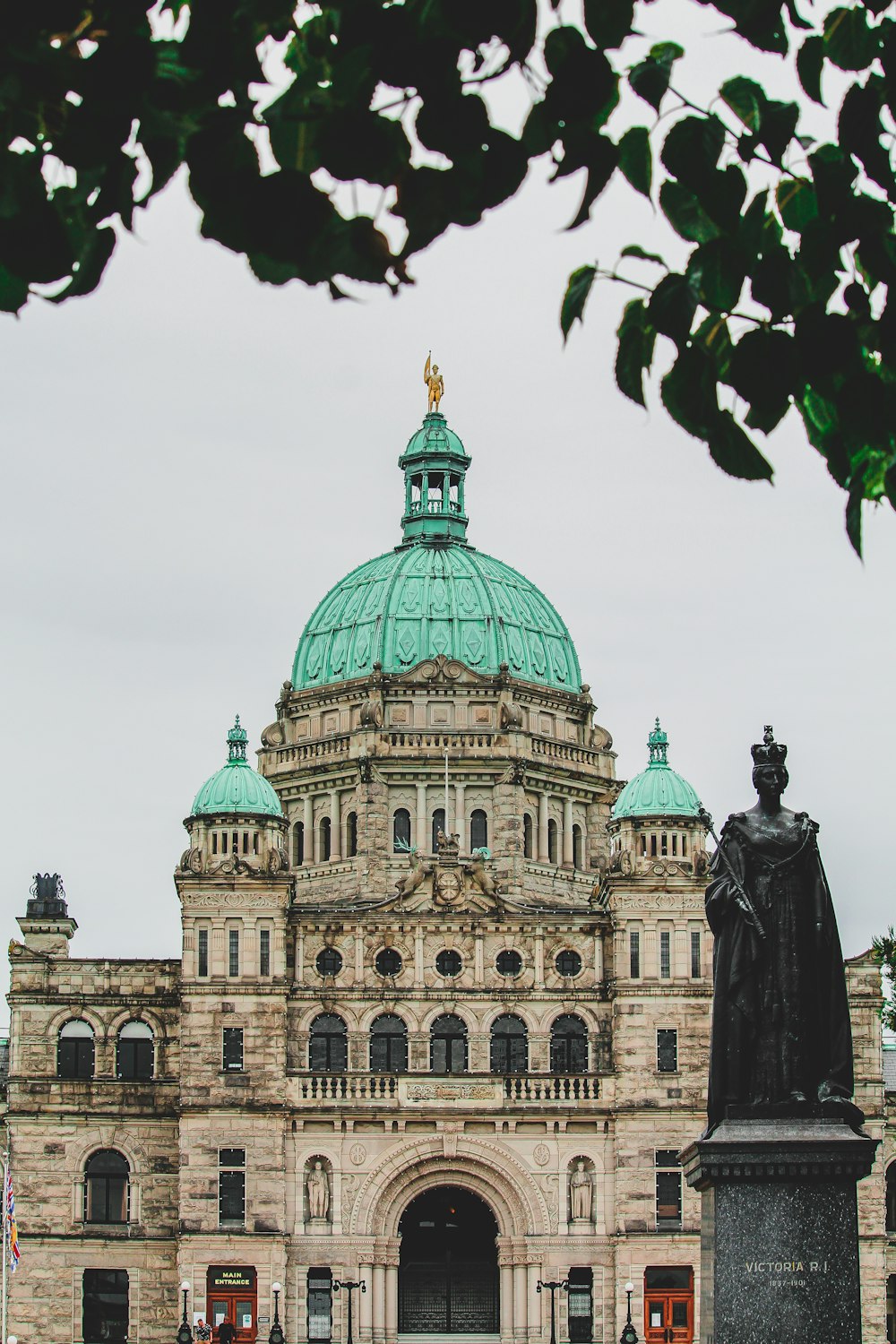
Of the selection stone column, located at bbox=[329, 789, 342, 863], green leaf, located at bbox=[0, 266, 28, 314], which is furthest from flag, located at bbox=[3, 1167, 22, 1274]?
green leaf, located at bbox=[0, 266, 28, 314]

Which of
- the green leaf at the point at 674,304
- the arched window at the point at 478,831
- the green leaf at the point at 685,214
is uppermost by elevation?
the arched window at the point at 478,831

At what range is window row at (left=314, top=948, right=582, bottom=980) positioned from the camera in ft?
263

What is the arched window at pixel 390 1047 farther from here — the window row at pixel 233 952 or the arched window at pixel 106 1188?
the arched window at pixel 106 1188

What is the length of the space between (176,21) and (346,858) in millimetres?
81197

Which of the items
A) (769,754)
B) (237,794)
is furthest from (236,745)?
(769,754)

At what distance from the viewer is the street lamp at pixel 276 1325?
73125mm

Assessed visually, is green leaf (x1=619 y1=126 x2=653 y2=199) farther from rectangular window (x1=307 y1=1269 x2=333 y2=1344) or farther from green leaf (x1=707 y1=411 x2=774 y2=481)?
rectangular window (x1=307 y1=1269 x2=333 y2=1344)

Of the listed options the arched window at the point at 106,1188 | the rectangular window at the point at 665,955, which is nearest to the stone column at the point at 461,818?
the rectangular window at the point at 665,955

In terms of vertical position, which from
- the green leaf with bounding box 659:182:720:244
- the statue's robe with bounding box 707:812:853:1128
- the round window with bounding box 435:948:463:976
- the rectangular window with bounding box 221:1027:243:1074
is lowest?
the statue's robe with bounding box 707:812:853:1128

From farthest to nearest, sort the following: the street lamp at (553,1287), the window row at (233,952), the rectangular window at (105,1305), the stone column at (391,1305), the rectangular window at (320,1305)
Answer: the window row at (233,952) < the rectangular window at (105,1305) < the stone column at (391,1305) < the street lamp at (553,1287) < the rectangular window at (320,1305)

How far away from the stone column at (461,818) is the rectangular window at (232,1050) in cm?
1411

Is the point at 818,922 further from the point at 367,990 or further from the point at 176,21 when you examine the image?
the point at 367,990

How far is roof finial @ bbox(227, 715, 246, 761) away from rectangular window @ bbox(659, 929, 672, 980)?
1597 centimetres

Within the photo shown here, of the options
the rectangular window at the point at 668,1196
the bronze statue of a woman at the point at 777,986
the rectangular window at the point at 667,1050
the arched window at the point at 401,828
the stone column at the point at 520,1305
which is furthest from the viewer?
the arched window at the point at 401,828
